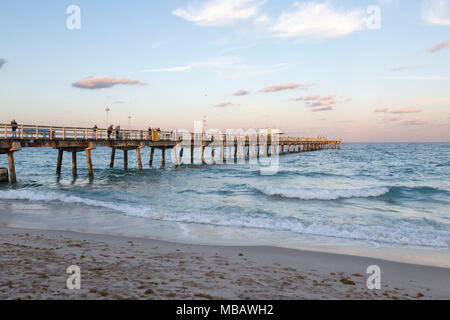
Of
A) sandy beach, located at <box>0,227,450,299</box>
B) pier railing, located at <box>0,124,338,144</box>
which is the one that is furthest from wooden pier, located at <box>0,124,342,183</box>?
sandy beach, located at <box>0,227,450,299</box>

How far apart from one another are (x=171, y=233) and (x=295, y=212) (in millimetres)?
6895

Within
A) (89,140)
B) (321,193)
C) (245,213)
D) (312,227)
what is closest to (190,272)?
(312,227)

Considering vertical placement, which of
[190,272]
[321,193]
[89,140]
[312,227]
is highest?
[89,140]

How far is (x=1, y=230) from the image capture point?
30.2 ft

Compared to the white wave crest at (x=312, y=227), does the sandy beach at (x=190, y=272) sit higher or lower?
higher

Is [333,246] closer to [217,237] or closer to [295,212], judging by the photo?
[217,237]

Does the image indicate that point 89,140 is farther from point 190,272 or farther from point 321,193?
point 190,272

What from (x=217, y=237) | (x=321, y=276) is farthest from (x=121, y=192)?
(x=321, y=276)

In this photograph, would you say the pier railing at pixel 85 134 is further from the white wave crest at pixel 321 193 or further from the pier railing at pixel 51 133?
the white wave crest at pixel 321 193

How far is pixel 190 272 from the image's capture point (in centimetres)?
576

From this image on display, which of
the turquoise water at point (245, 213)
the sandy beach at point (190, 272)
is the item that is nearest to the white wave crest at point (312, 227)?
the turquoise water at point (245, 213)

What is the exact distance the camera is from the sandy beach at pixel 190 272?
4691 millimetres

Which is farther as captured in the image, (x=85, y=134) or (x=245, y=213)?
(x=85, y=134)

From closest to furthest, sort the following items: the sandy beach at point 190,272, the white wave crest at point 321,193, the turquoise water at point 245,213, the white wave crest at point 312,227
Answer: the sandy beach at point 190,272, the white wave crest at point 312,227, the turquoise water at point 245,213, the white wave crest at point 321,193
